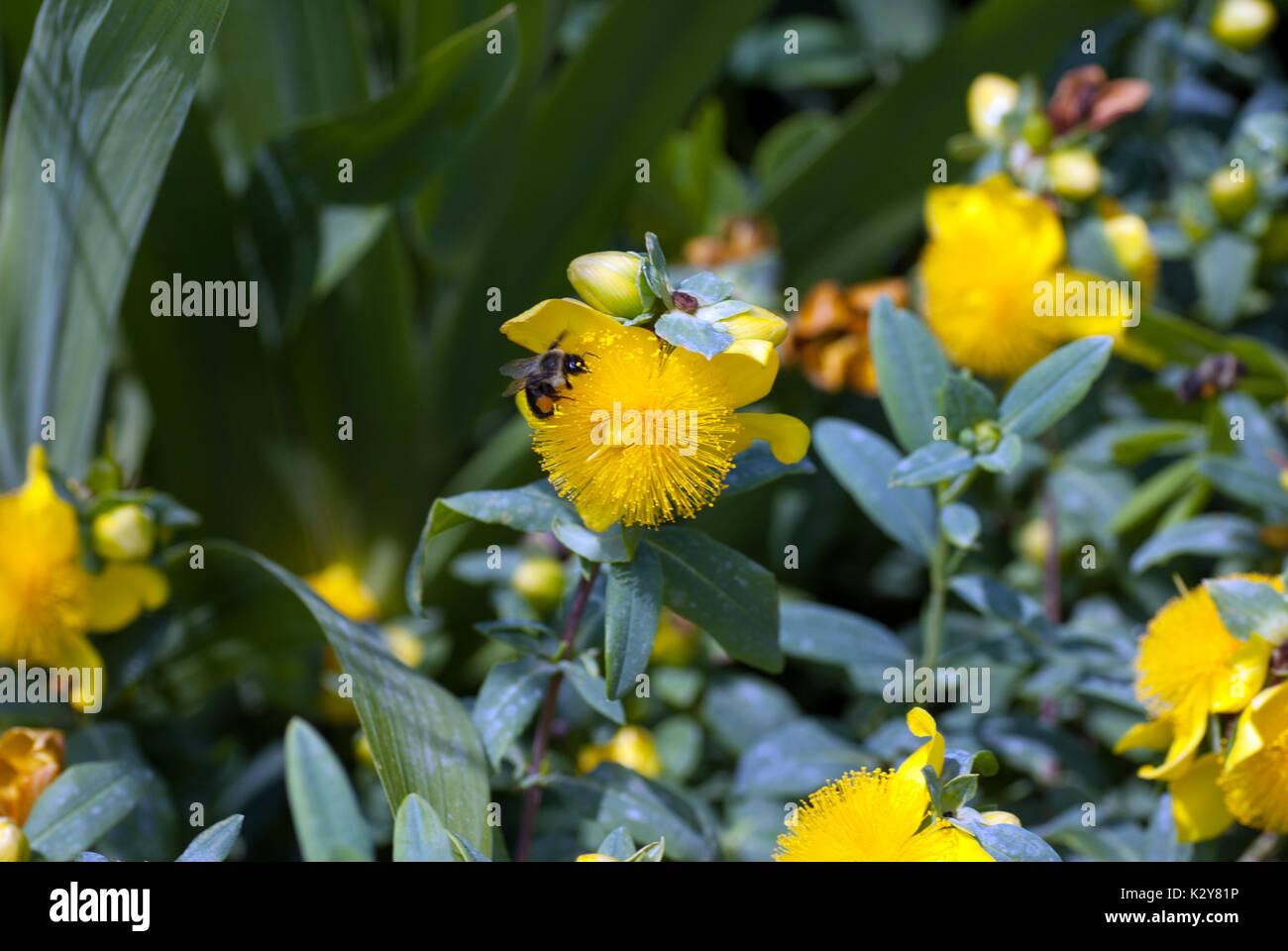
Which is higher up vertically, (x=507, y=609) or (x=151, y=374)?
(x=151, y=374)

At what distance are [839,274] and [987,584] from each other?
19.0 inches

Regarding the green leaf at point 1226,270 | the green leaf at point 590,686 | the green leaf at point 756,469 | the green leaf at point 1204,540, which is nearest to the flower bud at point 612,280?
the green leaf at point 756,469

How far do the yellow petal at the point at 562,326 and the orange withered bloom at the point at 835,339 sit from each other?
477 mm

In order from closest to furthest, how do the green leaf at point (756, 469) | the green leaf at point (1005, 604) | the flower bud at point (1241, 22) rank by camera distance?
1. the green leaf at point (756, 469)
2. the green leaf at point (1005, 604)
3. the flower bud at point (1241, 22)

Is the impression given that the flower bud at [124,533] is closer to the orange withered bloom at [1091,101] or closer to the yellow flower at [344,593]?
the yellow flower at [344,593]

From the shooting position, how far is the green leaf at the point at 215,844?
0.54 metres

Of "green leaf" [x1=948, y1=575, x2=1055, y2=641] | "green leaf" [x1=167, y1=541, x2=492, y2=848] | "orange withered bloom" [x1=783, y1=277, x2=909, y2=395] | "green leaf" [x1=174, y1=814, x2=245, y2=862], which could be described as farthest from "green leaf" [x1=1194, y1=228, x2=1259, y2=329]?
"green leaf" [x1=174, y1=814, x2=245, y2=862]

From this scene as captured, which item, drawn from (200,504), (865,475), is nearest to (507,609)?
(865,475)

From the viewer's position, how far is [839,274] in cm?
113

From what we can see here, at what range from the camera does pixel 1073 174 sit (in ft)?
2.75

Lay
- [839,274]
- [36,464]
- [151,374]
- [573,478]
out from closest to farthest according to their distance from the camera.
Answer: [573,478], [36,464], [151,374], [839,274]

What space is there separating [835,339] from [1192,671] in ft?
1.54

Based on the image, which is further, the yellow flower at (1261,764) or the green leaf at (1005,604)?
the green leaf at (1005,604)
